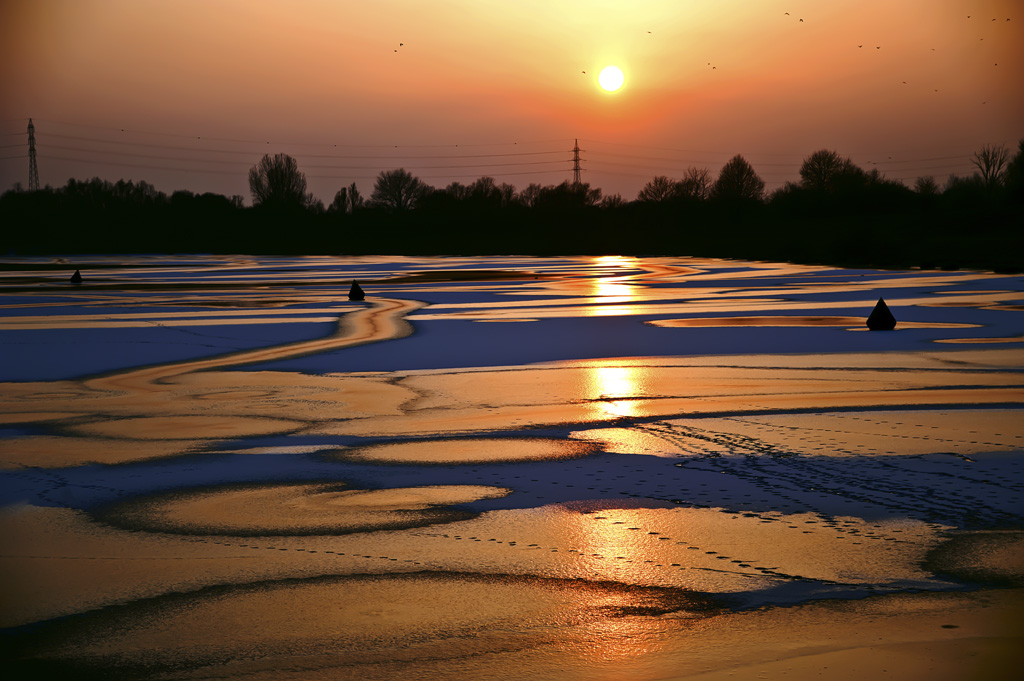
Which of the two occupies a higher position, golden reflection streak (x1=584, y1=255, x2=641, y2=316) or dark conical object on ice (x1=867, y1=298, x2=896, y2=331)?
dark conical object on ice (x1=867, y1=298, x2=896, y2=331)

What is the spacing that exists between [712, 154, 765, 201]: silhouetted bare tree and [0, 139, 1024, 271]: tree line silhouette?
15 cm

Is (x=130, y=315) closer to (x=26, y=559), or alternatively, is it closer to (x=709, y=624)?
(x=26, y=559)

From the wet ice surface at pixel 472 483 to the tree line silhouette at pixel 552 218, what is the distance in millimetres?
47778

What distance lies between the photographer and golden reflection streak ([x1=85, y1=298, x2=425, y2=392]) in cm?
1189

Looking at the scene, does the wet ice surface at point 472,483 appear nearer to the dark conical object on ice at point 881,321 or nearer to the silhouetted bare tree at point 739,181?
the dark conical object on ice at point 881,321

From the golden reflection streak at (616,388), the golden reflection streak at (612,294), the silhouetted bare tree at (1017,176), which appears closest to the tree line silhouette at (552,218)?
the silhouetted bare tree at (1017,176)

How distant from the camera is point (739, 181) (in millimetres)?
111062

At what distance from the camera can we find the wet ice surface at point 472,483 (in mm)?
4508

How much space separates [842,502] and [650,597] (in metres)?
2.07

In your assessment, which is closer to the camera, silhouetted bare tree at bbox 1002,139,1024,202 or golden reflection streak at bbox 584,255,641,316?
golden reflection streak at bbox 584,255,641,316

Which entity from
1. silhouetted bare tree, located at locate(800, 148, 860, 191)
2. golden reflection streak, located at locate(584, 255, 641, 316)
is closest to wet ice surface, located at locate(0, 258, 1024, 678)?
golden reflection streak, located at locate(584, 255, 641, 316)

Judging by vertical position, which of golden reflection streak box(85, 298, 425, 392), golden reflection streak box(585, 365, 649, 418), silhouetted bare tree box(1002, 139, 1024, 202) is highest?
silhouetted bare tree box(1002, 139, 1024, 202)

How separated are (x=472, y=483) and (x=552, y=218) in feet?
341

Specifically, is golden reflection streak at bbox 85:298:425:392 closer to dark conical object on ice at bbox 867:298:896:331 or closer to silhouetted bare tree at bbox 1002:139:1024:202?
dark conical object on ice at bbox 867:298:896:331
